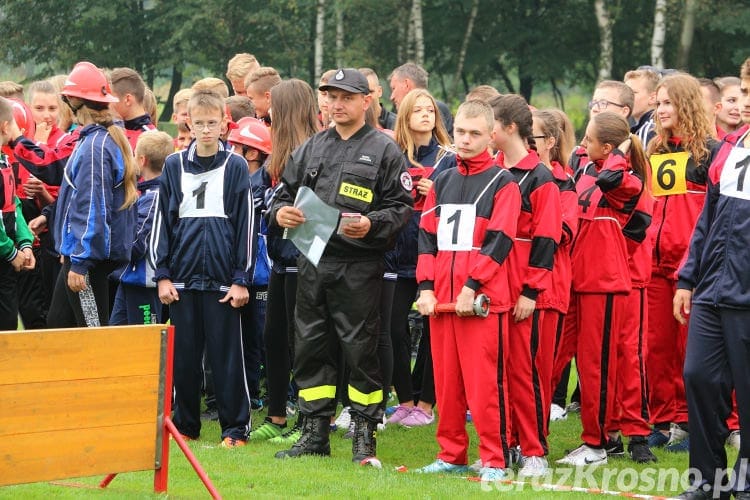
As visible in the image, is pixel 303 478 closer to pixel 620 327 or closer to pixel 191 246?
pixel 191 246

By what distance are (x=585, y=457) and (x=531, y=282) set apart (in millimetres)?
1366

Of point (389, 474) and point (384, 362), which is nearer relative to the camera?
point (389, 474)

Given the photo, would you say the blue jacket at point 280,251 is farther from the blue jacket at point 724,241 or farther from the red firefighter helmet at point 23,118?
the red firefighter helmet at point 23,118

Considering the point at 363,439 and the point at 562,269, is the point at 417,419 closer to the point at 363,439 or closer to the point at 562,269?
the point at 363,439

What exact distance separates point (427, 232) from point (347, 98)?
105 cm

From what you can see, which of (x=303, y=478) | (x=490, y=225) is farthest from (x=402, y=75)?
(x=303, y=478)

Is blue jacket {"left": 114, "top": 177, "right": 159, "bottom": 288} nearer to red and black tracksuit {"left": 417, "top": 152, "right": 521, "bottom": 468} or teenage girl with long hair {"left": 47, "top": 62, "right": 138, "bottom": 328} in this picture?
teenage girl with long hair {"left": 47, "top": 62, "right": 138, "bottom": 328}

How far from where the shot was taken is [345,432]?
8797 mm

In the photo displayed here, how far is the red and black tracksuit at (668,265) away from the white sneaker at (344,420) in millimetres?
2283

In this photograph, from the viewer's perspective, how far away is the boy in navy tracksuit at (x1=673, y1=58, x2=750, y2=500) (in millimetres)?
6328

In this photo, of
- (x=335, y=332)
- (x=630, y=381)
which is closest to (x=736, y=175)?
(x=630, y=381)

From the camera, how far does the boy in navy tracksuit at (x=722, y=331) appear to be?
633cm

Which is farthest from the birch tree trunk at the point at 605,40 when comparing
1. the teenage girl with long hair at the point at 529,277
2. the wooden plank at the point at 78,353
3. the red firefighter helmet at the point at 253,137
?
the wooden plank at the point at 78,353

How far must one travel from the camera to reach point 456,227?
7246 millimetres
